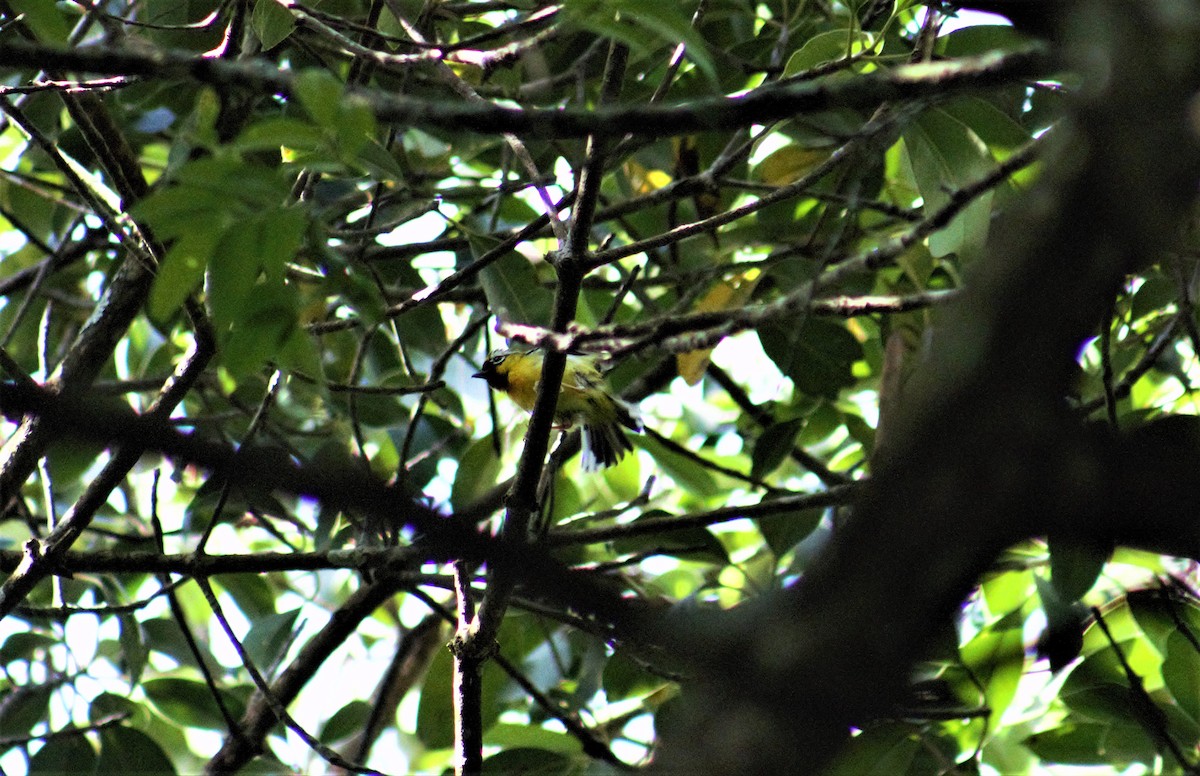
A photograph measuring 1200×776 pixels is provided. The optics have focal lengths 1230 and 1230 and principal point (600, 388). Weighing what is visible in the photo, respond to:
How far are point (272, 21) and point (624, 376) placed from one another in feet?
6.01

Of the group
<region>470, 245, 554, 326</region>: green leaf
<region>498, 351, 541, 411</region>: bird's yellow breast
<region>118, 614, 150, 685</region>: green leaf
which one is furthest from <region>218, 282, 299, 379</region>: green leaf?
<region>498, 351, 541, 411</region>: bird's yellow breast

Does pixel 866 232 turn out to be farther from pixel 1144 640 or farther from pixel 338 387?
pixel 338 387

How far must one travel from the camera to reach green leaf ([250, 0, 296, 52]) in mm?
2650

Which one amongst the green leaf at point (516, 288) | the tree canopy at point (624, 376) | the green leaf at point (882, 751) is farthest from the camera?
the green leaf at point (882, 751)

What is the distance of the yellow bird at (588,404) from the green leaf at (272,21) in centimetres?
134

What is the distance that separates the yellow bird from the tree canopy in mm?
80

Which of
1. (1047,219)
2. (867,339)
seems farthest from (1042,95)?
(1047,219)

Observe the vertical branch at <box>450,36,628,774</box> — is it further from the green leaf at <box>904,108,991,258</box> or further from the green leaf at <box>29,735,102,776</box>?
the green leaf at <box>29,735,102,776</box>

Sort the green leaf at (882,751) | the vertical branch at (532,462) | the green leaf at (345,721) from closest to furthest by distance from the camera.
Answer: the vertical branch at (532,462) → the green leaf at (882,751) → the green leaf at (345,721)

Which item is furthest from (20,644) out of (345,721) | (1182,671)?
(1182,671)

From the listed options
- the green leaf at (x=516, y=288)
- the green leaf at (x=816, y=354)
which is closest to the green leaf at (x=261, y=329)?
the green leaf at (x=516, y=288)

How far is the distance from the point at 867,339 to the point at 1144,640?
1.28 meters

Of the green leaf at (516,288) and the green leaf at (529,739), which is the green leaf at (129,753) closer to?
the green leaf at (529,739)

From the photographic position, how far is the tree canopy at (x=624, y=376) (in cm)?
85
